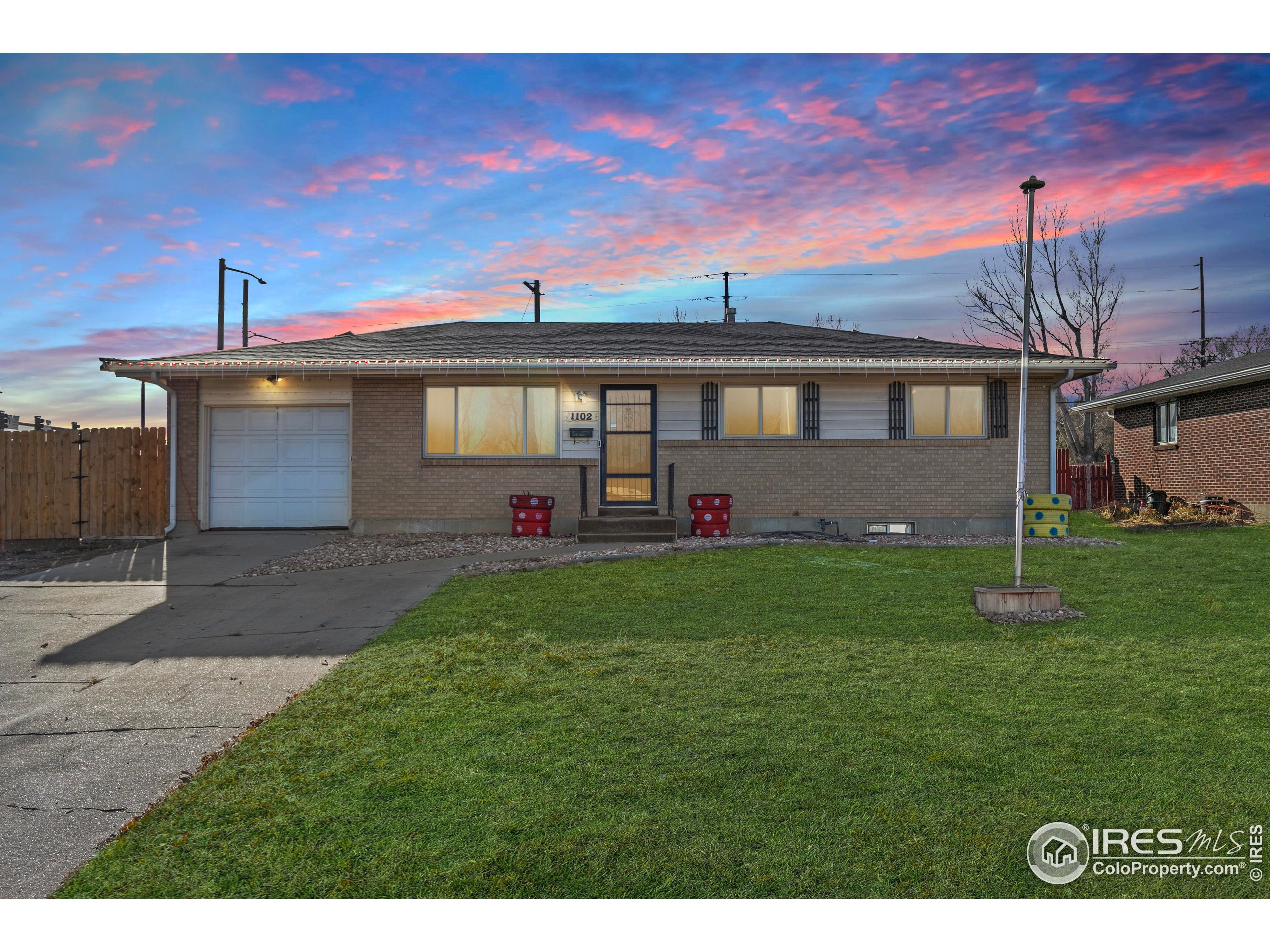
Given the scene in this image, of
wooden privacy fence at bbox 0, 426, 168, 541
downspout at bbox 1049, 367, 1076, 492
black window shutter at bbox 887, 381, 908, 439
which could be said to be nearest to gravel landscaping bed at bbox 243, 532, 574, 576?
wooden privacy fence at bbox 0, 426, 168, 541

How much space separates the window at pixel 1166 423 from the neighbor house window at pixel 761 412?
41.7 ft

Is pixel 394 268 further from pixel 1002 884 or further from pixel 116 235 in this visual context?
pixel 1002 884

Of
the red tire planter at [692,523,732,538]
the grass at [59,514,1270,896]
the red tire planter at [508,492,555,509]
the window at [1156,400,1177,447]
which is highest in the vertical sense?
the window at [1156,400,1177,447]

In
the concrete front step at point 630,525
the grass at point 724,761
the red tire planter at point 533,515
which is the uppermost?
the red tire planter at point 533,515

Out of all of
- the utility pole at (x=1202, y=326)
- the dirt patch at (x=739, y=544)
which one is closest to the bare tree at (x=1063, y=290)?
the utility pole at (x=1202, y=326)

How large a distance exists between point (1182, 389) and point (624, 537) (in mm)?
15483

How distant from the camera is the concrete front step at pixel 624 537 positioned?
1255 centimetres

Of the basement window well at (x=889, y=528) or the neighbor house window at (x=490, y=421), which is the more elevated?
the neighbor house window at (x=490, y=421)

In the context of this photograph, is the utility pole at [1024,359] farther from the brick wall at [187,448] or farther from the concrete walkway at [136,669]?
the brick wall at [187,448]

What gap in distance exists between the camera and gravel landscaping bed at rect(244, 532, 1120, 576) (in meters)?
10.1

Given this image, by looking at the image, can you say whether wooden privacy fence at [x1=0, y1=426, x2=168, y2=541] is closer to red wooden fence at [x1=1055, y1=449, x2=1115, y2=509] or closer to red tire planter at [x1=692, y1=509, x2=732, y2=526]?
red tire planter at [x1=692, y1=509, x2=732, y2=526]

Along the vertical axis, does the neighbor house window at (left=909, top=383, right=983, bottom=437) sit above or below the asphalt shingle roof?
below

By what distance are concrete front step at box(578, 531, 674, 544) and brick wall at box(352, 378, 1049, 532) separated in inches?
51.9

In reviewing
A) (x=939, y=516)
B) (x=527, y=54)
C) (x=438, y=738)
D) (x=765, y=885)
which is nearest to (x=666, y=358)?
(x=939, y=516)
